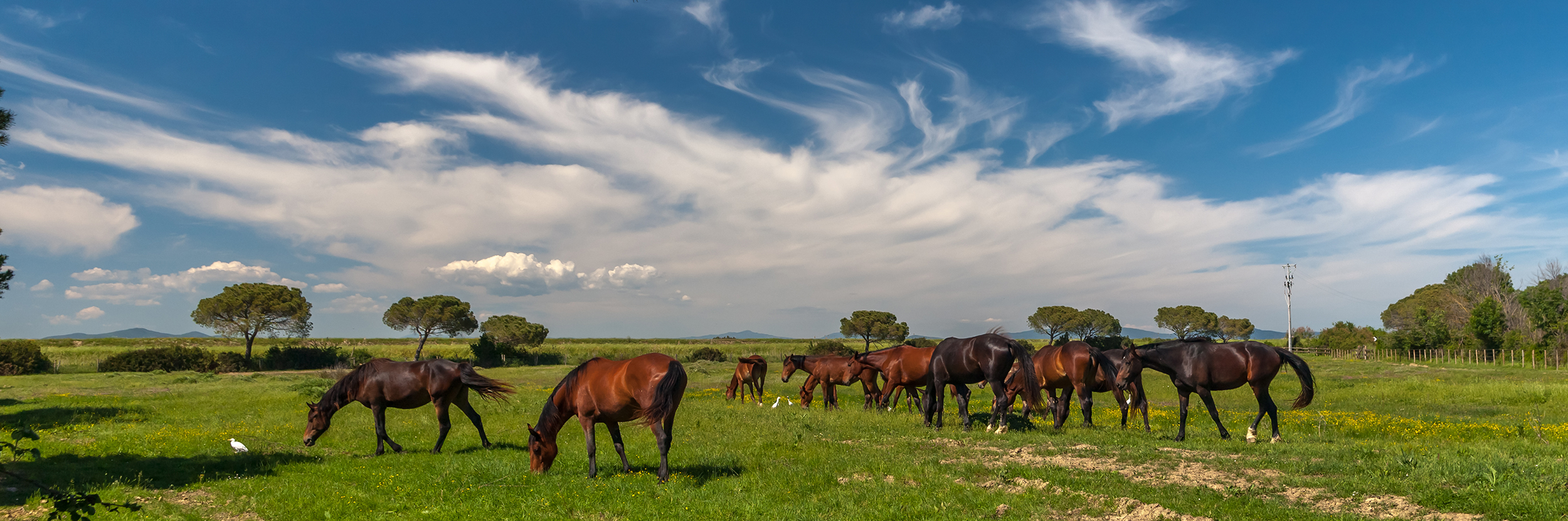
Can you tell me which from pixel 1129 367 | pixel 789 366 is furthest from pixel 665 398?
pixel 789 366

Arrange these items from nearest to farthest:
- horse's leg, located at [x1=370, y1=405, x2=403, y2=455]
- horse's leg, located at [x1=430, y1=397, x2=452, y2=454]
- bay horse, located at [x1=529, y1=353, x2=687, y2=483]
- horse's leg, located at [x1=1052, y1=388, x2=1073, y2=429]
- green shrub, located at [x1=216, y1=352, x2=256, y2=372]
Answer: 1. bay horse, located at [x1=529, y1=353, x2=687, y2=483]
2. horse's leg, located at [x1=370, y1=405, x2=403, y2=455]
3. horse's leg, located at [x1=430, y1=397, x2=452, y2=454]
4. horse's leg, located at [x1=1052, y1=388, x2=1073, y2=429]
5. green shrub, located at [x1=216, y1=352, x2=256, y2=372]

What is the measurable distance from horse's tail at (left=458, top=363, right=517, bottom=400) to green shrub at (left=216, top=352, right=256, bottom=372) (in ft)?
152

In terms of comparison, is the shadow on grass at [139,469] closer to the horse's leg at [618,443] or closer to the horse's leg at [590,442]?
the horse's leg at [590,442]

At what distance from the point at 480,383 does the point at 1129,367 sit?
13561 mm

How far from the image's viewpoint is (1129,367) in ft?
50.2

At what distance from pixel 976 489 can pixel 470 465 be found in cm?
815

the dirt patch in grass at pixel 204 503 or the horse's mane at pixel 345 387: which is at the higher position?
the horse's mane at pixel 345 387

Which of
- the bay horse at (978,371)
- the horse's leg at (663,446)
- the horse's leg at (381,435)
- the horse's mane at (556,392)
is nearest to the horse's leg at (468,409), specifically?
the horse's leg at (381,435)

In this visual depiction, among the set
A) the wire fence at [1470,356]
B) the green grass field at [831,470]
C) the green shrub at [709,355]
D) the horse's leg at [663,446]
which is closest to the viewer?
the green grass field at [831,470]

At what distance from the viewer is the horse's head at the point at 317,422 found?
14.7 metres

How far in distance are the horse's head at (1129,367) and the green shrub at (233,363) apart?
56.4 meters

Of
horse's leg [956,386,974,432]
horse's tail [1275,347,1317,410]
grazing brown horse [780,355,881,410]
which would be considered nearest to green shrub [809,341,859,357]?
grazing brown horse [780,355,881,410]

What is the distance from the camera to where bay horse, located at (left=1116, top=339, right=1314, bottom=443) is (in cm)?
1406

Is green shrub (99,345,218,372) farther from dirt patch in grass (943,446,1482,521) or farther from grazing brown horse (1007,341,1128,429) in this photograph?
dirt patch in grass (943,446,1482,521)
